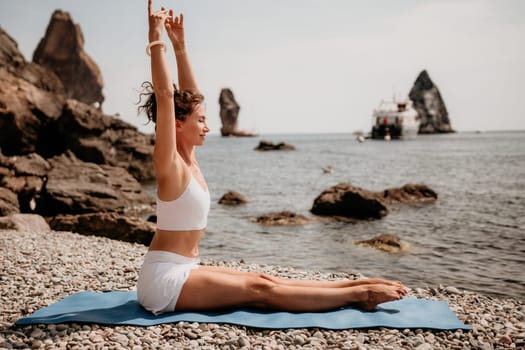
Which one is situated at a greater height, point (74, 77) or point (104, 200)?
point (74, 77)

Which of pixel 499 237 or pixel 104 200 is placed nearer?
pixel 499 237

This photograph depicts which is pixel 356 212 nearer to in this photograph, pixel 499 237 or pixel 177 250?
pixel 499 237

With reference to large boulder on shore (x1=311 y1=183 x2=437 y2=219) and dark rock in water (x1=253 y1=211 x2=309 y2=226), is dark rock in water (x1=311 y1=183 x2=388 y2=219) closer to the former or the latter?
large boulder on shore (x1=311 y1=183 x2=437 y2=219)

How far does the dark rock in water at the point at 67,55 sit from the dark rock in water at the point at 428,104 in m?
97.8

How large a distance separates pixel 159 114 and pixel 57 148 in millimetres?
24605

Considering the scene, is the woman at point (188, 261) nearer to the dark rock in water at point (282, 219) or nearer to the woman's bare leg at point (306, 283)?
the woman's bare leg at point (306, 283)

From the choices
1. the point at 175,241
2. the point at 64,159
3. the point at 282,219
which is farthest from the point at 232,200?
the point at 175,241

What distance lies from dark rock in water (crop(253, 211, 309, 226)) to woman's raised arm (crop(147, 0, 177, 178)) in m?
11.8

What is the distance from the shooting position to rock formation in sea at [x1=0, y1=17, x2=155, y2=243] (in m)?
13.7

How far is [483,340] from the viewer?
4453 millimetres

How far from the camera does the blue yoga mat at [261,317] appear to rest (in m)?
4.55

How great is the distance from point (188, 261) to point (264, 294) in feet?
2.69

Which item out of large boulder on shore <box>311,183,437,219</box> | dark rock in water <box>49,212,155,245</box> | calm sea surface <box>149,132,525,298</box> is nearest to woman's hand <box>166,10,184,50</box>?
calm sea surface <box>149,132,525,298</box>

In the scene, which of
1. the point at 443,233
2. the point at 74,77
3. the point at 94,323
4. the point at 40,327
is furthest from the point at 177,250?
the point at 74,77
